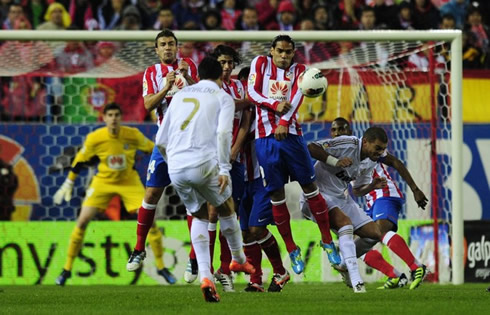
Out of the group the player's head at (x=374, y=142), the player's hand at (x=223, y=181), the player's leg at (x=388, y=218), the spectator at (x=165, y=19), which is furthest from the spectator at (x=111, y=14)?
the player's hand at (x=223, y=181)

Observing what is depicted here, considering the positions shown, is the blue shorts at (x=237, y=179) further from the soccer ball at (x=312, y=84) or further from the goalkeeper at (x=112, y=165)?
the goalkeeper at (x=112, y=165)

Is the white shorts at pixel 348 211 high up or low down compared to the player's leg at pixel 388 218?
up

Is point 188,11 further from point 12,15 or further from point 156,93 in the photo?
point 156,93

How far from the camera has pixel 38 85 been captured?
14.8 m

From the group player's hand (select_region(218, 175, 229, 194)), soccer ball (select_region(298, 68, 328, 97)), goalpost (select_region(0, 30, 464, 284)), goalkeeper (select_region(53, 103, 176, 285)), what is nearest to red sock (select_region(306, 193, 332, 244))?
soccer ball (select_region(298, 68, 328, 97))

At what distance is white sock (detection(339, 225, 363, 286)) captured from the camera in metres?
10.2

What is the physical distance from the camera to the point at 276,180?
10.5m

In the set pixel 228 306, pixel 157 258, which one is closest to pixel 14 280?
pixel 157 258

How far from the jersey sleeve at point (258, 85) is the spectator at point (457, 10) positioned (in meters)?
8.55

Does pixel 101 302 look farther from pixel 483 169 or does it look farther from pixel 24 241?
pixel 483 169

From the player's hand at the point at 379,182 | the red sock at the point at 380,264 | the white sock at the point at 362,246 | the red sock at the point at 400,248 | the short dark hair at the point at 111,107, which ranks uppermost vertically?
the short dark hair at the point at 111,107

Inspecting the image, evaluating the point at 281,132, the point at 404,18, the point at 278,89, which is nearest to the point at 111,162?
the point at 278,89

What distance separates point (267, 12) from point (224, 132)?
9643 mm

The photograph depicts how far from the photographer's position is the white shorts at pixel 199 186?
8.91m
